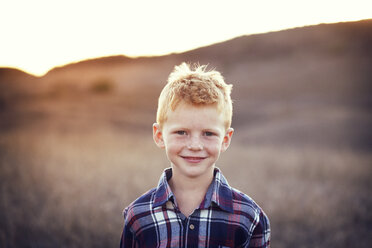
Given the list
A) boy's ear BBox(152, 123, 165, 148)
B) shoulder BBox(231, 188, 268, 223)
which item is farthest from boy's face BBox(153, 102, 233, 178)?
shoulder BBox(231, 188, 268, 223)

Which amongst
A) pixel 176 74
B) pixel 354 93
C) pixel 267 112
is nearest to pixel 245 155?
pixel 176 74

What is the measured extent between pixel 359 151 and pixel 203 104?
8.62m

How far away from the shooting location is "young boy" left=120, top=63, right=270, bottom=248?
1.79 meters

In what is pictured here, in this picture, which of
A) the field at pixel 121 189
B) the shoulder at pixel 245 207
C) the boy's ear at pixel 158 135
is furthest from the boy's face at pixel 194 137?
the field at pixel 121 189

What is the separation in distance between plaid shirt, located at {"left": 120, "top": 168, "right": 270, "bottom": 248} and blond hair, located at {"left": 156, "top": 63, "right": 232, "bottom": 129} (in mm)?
451

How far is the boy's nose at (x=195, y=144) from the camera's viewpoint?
176 centimetres

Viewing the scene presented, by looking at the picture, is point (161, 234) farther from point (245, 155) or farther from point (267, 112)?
point (267, 112)

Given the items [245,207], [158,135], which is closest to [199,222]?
[245,207]

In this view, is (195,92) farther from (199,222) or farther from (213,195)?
(199,222)

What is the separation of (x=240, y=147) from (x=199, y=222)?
8.70 m

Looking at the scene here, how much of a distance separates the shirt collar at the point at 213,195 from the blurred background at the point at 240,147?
2.34 metres

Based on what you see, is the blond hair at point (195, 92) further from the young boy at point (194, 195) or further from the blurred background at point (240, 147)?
the blurred background at point (240, 147)

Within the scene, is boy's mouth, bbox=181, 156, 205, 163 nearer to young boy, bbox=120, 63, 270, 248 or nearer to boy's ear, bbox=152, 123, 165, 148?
young boy, bbox=120, 63, 270, 248

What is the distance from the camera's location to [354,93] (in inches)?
528
